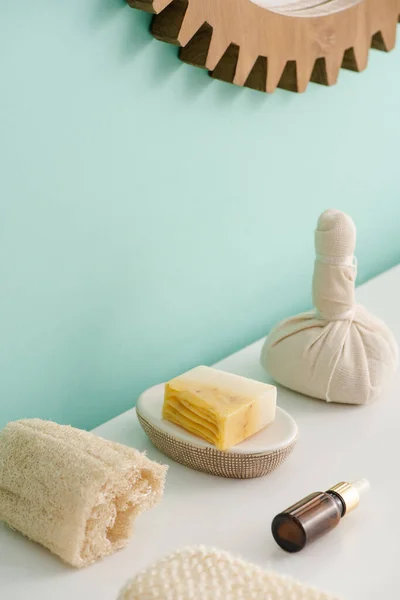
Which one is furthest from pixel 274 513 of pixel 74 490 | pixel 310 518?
pixel 74 490

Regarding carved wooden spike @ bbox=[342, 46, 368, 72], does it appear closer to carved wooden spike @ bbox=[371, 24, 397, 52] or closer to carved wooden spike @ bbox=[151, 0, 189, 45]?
carved wooden spike @ bbox=[371, 24, 397, 52]

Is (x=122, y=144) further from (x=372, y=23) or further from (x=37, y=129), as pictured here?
(x=372, y=23)

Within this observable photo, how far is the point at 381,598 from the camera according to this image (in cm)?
58

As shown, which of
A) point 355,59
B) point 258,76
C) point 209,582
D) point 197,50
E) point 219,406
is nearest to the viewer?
point 209,582

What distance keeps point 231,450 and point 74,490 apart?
168mm

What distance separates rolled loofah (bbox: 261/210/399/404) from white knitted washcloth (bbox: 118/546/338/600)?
0.37 m

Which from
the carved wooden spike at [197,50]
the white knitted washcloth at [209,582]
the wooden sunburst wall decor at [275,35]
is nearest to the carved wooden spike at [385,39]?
the wooden sunburst wall decor at [275,35]

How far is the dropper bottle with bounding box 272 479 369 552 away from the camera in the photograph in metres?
0.63

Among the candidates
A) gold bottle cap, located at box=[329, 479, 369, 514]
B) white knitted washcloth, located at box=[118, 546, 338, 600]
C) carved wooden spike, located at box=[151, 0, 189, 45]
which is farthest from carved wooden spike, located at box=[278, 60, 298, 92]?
white knitted washcloth, located at box=[118, 546, 338, 600]

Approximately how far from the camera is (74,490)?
1.97 feet

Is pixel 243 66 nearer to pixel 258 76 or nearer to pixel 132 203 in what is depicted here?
pixel 258 76

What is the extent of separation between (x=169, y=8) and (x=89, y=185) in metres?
0.20

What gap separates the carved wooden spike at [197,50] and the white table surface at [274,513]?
39 centimetres

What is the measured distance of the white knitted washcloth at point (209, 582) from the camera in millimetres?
483
